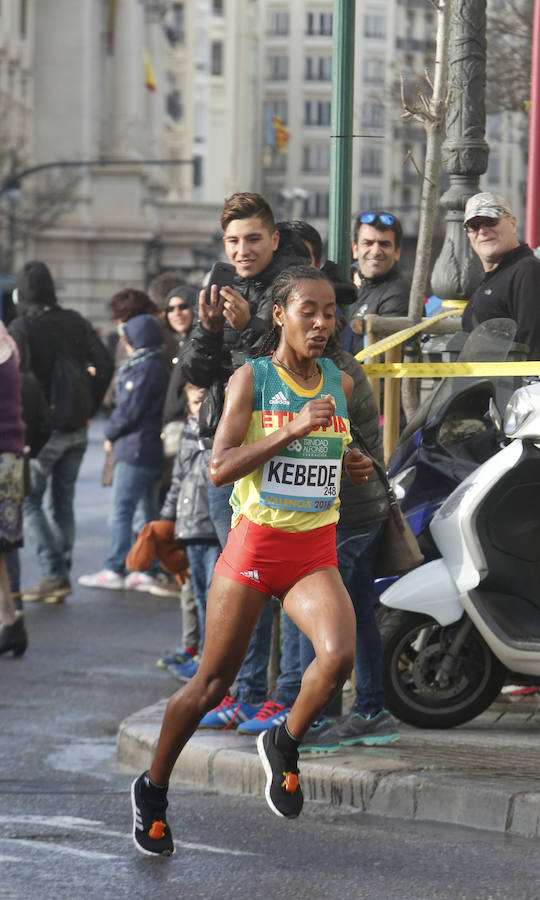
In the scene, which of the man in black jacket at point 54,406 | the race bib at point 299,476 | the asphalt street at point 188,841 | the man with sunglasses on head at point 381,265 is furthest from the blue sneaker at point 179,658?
the race bib at point 299,476

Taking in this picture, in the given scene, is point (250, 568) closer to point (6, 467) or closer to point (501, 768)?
point (501, 768)

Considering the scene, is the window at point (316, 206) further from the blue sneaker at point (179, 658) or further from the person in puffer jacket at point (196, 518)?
the person in puffer jacket at point (196, 518)

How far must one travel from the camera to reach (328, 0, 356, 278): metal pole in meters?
7.57

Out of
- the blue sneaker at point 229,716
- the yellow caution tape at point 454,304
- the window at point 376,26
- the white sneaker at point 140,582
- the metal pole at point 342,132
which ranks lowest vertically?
the white sneaker at point 140,582

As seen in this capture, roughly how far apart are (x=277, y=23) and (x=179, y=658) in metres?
125

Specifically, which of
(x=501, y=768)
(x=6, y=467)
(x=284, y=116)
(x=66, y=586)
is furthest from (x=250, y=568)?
(x=284, y=116)

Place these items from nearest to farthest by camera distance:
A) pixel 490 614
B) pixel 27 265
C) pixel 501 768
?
pixel 501 768 → pixel 490 614 → pixel 27 265

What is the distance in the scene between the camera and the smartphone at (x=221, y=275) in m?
6.16

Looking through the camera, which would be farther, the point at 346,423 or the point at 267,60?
the point at 267,60

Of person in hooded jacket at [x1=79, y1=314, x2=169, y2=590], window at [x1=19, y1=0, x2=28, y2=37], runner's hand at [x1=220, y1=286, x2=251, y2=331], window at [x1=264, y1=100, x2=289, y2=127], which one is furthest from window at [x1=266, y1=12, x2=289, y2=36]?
runner's hand at [x1=220, y1=286, x2=251, y2=331]

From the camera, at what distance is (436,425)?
7508 millimetres

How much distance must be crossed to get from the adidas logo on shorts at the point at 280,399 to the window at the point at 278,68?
129 meters

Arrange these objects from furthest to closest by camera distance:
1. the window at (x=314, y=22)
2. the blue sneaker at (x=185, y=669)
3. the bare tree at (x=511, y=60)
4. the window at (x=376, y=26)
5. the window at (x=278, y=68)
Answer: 1. the window at (x=314, y=22)
2. the window at (x=278, y=68)
3. the window at (x=376, y=26)
4. the bare tree at (x=511, y=60)
5. the blue sneaker at (x=185, y=669)

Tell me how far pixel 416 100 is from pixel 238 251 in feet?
9.12
